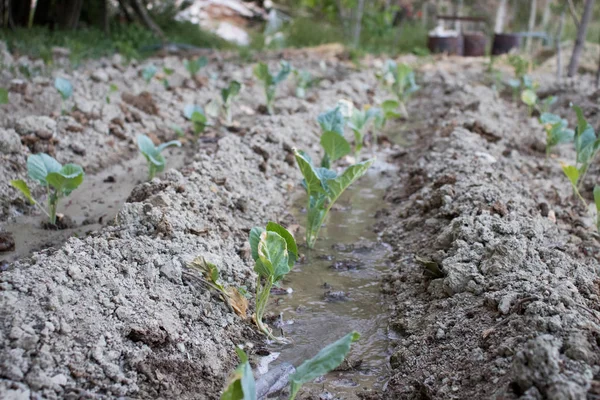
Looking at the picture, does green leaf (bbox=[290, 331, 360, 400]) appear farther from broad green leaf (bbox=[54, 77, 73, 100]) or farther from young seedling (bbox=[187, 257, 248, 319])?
broad green leaf (bbox=[54, 77, 73, 100])

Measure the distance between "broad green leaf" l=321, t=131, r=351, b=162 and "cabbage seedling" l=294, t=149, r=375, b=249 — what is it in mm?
337

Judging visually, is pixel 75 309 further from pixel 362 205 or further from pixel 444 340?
pixel 362 205

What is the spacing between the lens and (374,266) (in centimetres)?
332

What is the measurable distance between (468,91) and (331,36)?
7025 mm

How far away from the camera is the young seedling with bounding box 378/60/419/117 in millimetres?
7059

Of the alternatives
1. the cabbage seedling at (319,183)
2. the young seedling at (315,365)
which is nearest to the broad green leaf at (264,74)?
the cabbage seedling at (319,183)

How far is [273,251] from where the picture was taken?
249 cm

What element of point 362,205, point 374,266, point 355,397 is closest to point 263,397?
point 355,397

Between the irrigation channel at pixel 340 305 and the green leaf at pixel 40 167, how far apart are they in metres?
1.32

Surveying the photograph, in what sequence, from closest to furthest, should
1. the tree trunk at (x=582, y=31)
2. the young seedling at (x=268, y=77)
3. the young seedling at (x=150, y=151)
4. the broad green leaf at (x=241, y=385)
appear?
1. the broad green leaf at (x=241, y=385)
2. the young seedling at (x=150, y=151)
3. the young seedling at (x=268, y=77)
4. the tree trunk at (x=582, y=31)

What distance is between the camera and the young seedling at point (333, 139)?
11.7 ft

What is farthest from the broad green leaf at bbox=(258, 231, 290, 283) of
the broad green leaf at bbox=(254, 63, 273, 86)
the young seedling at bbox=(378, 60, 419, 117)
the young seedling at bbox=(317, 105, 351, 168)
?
the young seedling at bbox=(378, 60, 419, 117)

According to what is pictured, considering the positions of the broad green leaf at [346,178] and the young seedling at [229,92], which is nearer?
the broad green leaf at [346,178]

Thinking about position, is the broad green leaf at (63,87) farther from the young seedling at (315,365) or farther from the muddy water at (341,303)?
the young seedling at (315,365)
